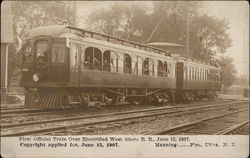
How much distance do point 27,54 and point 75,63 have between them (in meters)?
0.91

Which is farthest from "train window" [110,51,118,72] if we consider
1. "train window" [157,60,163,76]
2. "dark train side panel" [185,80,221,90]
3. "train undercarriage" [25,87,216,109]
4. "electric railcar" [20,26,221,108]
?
"dark train side panel" [185,80,221,90]

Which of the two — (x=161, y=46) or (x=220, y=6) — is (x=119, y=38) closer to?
(x=161, y=46)

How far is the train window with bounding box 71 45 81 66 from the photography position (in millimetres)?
6242

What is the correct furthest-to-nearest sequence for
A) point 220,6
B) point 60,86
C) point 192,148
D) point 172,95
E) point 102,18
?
point 172,95 → point 60,86 → point 102,18 → point 220,6 → point 192,148

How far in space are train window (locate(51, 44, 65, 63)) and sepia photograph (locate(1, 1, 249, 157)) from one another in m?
0.02

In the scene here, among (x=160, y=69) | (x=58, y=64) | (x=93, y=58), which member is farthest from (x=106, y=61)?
(x=160, y=69)

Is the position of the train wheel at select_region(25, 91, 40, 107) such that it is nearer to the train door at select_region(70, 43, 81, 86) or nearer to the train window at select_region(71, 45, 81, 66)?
the train door at select_region(70, 43, 81, 86)

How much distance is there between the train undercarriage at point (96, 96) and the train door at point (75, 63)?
258mm

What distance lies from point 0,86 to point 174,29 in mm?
4147

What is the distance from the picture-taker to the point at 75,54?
631 cm

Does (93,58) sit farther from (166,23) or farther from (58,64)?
(166,23)

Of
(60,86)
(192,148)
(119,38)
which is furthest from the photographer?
(119,38)

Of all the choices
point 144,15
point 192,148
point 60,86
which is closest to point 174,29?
point 144,15

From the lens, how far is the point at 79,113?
646 centimetres
